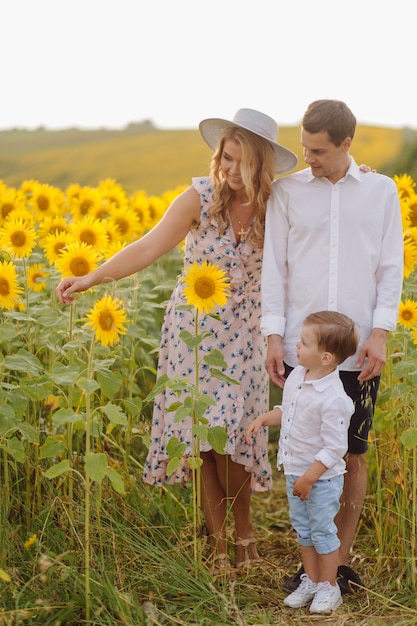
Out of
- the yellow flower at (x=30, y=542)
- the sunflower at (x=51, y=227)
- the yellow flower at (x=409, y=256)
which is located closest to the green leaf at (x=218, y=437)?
the yellow flower at (x=30, y=542)

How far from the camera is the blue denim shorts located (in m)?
3.45

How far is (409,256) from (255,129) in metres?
0.95

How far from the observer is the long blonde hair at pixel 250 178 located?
3.72 m

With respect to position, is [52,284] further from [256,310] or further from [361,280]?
[361,280]

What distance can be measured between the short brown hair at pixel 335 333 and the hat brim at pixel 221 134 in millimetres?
766

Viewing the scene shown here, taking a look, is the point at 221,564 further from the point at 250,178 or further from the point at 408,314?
A: the point at 250,178

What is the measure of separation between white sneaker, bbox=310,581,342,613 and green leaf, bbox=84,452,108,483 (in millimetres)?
975

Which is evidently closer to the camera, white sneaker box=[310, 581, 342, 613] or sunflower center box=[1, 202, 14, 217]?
white sneaker box=[310, 581, 342, 613]

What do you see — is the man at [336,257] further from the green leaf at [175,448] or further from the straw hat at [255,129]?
the green leaf at [175,448]

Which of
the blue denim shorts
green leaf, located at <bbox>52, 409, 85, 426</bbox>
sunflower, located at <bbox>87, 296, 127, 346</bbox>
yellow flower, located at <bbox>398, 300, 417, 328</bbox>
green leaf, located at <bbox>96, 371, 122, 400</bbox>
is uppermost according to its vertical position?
sunflower, located at <bbox>87, 296, 127, 346</bbox>

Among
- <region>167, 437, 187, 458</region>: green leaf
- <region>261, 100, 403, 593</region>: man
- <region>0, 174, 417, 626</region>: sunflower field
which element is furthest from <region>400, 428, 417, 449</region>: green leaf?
<region>167, 437, 187, 458</region>: green leaf

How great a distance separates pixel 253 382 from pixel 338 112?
1.19 meters

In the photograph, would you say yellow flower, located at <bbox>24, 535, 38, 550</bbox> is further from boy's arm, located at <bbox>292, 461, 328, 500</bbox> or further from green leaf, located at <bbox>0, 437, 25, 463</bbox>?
boy's arm, located at <bbox>292, 461, 328, 500</bbox>

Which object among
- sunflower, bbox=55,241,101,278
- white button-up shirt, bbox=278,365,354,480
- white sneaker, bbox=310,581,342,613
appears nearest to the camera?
white button-up shirt, bbox=278,365,354,480
